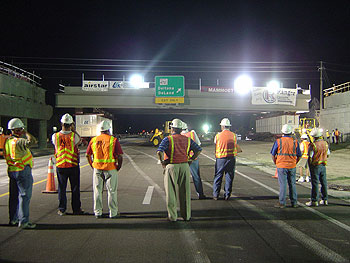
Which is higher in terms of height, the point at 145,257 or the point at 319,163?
the point at 319,163

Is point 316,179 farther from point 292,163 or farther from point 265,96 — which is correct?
point 265,96

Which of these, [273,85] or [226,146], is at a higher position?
[273,85]

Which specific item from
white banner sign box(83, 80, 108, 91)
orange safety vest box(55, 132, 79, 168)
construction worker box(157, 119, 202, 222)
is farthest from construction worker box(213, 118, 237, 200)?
white banner sign box(83, 80, 108, 91)

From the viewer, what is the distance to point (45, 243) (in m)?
4.63

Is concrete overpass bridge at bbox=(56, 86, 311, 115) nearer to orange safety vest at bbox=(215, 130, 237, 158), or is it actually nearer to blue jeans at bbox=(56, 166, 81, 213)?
orange safety vest at bbox=(215, 130, 237, 158)

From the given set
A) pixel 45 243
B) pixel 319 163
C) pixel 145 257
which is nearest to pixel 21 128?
pixel 45 243

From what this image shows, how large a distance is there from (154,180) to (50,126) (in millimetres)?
55802

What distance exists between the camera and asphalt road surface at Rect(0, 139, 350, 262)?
414cm

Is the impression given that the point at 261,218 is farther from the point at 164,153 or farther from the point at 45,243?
the point at 45,243

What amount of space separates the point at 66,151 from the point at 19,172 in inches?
39.6

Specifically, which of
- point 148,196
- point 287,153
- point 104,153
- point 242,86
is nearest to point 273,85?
point 242,86

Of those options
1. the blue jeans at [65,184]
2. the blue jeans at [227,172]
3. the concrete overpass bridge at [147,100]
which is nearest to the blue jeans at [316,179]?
the blue jeans at [227,172]

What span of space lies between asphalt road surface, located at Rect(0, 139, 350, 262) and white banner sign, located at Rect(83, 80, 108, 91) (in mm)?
30449

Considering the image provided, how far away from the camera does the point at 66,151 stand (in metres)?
6.10
